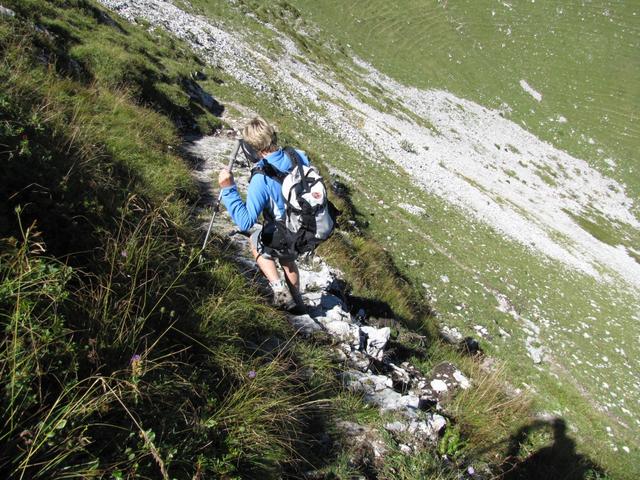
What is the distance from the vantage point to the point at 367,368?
5.38m

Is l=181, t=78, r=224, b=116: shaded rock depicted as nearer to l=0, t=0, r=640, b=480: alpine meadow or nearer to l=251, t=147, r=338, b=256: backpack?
l=0, t=0, r=640, b=480: alpine meadow

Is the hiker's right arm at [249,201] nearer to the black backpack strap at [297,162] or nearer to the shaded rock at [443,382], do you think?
the black backpack strap at [297,162]

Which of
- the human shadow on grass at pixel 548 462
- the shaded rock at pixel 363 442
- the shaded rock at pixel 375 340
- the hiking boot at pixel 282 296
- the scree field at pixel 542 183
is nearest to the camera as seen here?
the shaded rock at pixel 363 442

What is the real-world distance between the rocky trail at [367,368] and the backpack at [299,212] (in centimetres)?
72

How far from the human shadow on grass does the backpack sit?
139 inches

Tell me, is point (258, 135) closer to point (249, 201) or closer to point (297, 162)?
point (297, 162)

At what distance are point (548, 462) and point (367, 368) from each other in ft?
14.0

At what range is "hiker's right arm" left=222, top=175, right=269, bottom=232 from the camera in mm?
4664

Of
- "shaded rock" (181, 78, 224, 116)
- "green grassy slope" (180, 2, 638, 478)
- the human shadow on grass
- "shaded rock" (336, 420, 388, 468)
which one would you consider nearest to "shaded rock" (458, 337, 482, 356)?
"green grassy slope" (180, 2, 638, 478)

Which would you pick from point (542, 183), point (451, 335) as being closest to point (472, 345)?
point (451, 335)

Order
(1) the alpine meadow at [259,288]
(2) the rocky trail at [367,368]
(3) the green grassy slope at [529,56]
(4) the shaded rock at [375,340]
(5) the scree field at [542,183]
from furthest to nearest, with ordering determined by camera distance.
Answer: (3) the green grassy slope at [529,56] → (5) the scree field at [542,183] → (4) the shaded rock at [375,340] → (2) the rocky trail at [367,368] → (1) the alpine meadow at [259,288]

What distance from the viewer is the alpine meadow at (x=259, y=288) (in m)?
2.59

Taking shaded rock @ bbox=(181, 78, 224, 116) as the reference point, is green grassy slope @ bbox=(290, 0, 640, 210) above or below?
above

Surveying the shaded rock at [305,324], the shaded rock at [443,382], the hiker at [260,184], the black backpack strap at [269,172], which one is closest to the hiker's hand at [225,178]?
the hiker at [260,184]
